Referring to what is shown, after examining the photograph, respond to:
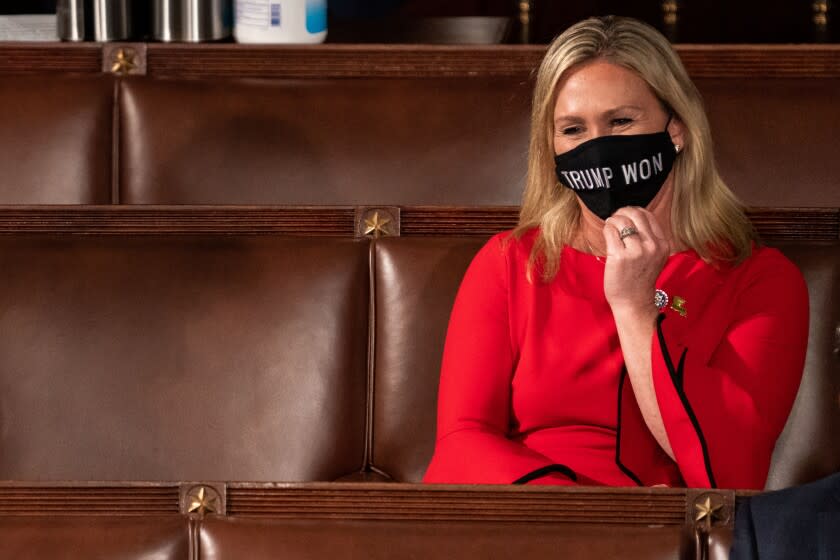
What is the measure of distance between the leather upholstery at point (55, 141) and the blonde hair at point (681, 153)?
469mm

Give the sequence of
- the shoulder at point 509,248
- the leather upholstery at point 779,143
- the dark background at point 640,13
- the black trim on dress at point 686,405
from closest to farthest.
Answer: the black trim on dress at point 686,405 → the shoulder at point 509,248 → the leather upholstery at point 779,143 → the dark background at point 640,13

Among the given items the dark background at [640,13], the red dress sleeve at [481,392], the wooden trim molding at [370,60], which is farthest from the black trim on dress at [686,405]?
the dark background at [640,13]

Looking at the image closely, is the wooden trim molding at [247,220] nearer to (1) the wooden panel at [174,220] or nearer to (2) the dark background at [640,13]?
(1) the wooden panel at [174,220]

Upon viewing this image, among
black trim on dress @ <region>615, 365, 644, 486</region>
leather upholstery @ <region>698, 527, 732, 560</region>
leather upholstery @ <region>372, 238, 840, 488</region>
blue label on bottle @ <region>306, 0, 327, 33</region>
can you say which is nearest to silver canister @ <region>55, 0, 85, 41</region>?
blue label on bottle @ <region>306, 0, 327, 33</region>

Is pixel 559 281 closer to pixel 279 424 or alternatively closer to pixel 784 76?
pixel 279 424

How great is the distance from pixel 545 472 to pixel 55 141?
637 mm

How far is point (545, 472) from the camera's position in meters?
0.98

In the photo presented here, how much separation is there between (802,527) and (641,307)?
1.33 ft

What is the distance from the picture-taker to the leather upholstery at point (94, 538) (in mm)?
608

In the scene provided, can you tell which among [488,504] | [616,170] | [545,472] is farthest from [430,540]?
[616,170]

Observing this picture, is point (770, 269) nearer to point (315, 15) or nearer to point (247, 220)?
point (247, 220)

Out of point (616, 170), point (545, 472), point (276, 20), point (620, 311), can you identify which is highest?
point (276, 20)

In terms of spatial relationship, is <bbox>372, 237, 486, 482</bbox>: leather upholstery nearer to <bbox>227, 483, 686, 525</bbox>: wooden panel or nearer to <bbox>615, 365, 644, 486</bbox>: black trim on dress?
<bbox>615, 365, 644, 486</bbox>: black trim on dress

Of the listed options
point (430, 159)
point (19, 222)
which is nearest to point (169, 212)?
point (19, 222)
